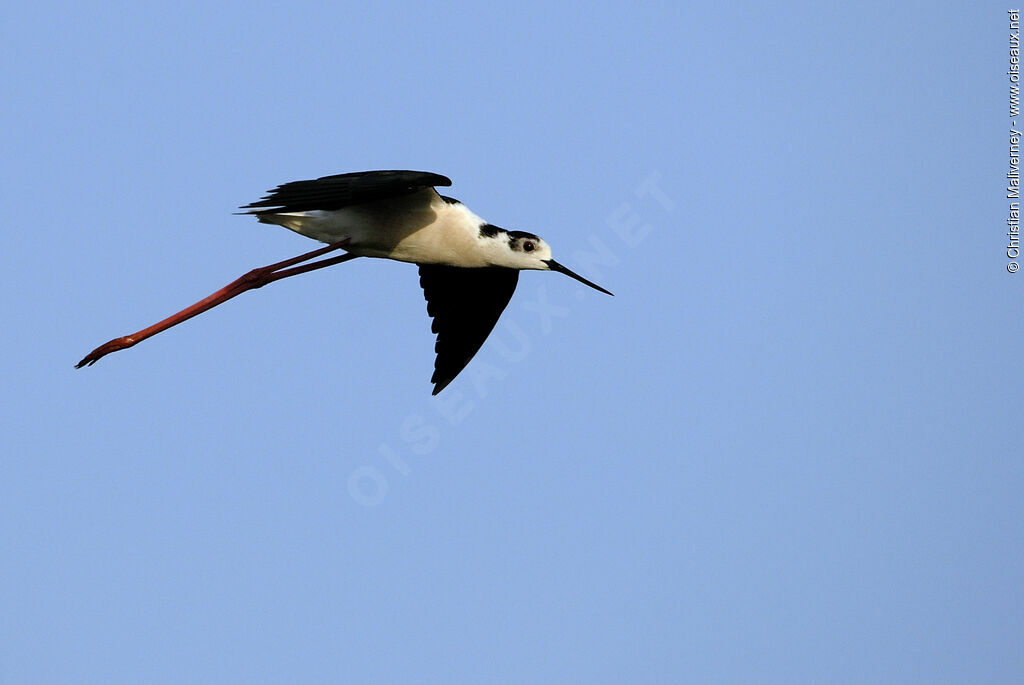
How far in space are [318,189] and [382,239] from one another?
3.34ft

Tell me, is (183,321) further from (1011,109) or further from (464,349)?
(1011,109)

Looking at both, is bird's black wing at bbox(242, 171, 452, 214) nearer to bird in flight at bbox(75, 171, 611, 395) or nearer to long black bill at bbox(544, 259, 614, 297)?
bird in flight at bbox(75, 171, 611, 395)

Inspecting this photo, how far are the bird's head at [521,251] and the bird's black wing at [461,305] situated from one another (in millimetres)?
877

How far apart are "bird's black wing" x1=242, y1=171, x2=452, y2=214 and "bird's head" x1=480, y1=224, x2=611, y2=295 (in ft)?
3.41

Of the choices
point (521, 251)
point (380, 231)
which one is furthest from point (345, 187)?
point (521, 251)

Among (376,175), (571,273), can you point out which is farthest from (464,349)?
(376,175)

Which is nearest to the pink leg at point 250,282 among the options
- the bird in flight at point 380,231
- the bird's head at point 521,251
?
the bird in flight at point 380,231

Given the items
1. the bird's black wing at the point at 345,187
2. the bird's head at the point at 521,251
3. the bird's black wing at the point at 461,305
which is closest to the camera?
the bird's black wing at the point at 345,187

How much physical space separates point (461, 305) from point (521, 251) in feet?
4.22

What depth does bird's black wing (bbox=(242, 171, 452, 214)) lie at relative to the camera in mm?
10219

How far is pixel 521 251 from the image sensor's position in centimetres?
1129

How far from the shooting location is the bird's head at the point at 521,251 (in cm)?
1123

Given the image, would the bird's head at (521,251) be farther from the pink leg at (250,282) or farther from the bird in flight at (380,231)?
the pink leg at (250,282)

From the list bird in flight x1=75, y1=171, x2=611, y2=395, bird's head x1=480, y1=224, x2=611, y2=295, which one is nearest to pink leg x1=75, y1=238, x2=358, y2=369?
bird in flight x1=75, y1=171, x2=611, y2=395
